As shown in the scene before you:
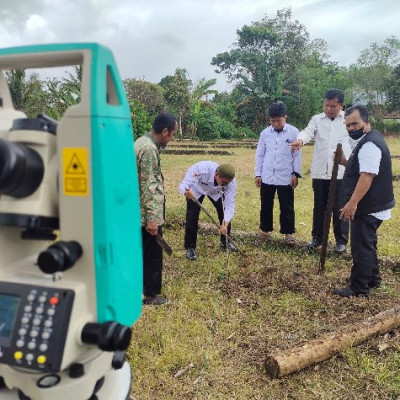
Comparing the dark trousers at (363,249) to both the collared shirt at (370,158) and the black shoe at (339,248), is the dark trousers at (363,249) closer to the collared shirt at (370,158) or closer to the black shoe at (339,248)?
the collared shirt at (370,158)

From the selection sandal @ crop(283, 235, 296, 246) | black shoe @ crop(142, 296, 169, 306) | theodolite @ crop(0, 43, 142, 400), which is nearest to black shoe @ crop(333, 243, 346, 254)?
sandal @ crop(283, 235, 296, 246)

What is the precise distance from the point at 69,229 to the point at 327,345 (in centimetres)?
236

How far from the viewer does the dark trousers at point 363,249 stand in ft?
13.5

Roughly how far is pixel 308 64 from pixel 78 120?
40.9 meters

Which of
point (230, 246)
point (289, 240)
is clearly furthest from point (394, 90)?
point (230, 246)

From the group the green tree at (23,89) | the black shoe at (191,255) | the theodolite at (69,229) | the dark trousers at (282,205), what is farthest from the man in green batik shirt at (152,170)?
the green tree at (23,89)

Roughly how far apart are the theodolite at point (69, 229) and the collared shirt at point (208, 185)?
12.5 feet

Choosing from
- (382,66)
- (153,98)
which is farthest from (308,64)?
(153,98)

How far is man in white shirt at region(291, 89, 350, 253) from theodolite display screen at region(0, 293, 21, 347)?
450cm

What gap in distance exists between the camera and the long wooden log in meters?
2.95

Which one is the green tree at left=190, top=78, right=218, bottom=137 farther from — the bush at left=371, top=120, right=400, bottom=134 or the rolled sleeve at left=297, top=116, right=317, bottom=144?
the rolled sleeve at left=297, top=116, right=317, bottom=144

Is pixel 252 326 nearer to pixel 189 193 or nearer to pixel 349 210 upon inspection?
pixel 349 210

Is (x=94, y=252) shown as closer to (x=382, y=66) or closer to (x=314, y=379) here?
(x=314, y=379)

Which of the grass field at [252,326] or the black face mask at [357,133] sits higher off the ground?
the black face mask at [357,133]
